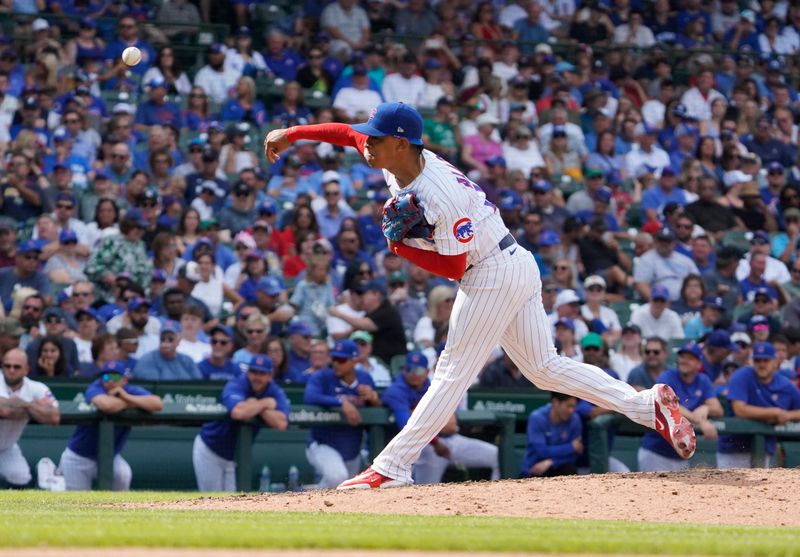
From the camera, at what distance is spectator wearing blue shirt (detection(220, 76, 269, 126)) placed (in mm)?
14852


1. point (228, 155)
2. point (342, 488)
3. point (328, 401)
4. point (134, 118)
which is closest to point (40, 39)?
point (134, 118)

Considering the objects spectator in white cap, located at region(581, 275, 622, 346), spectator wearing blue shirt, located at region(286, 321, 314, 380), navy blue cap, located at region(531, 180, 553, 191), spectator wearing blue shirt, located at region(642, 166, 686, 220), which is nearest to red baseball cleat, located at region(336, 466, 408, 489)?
spectator wearing blue shirt, located at region(286, 321, 314, 380)

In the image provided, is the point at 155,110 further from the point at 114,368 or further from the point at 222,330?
the point at 114,368

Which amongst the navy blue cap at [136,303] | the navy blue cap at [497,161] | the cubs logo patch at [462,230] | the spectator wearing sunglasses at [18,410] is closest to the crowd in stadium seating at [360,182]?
the navy blue cap at [497,161]

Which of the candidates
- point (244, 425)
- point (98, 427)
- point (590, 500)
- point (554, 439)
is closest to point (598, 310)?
point (554, 439)

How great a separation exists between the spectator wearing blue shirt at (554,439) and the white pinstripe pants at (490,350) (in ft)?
11.3

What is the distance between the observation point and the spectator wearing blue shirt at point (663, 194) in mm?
15336

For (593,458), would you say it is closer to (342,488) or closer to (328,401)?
(328,401)

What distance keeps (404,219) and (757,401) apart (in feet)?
17.8

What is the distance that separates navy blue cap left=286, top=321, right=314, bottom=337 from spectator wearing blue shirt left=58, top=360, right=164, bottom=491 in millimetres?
1751

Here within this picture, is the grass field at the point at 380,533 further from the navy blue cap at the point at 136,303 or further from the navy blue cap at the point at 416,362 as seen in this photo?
the navy blue cap at the point at 136,303

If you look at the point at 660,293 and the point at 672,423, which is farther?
the point at 660,293

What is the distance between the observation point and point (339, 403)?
991 centimetres

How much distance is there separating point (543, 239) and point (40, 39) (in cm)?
602
